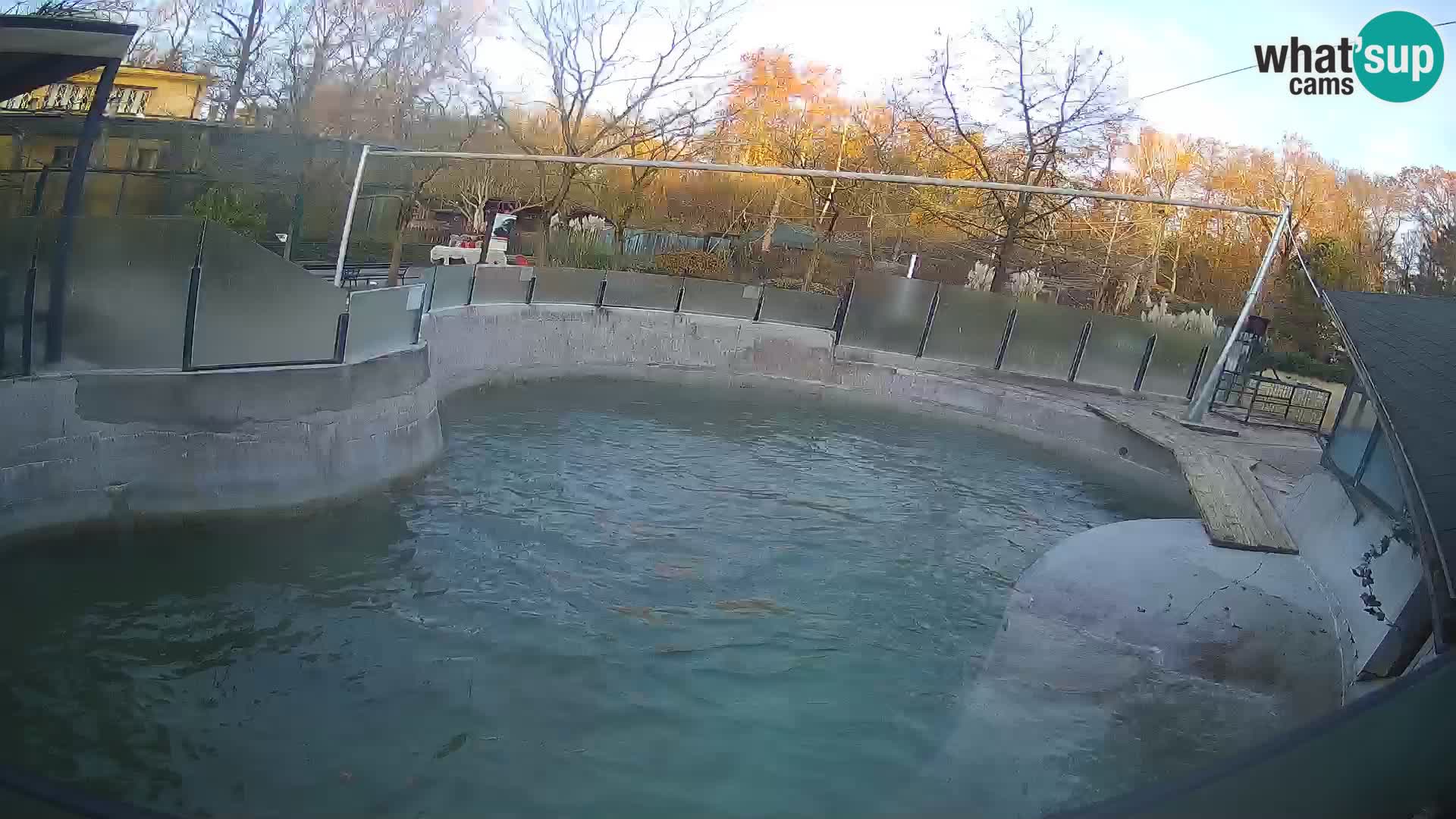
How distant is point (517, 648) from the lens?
8.07 meters

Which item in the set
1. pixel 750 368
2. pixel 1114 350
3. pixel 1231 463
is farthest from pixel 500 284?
pixel 1231 463

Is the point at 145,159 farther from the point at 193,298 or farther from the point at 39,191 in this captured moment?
the point at 193,298

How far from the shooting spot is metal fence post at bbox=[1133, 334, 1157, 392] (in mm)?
20938

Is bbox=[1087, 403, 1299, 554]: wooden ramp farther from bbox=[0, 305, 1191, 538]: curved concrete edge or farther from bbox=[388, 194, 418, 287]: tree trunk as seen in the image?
bbox=[388, 194, 418, 287]: tree trunk

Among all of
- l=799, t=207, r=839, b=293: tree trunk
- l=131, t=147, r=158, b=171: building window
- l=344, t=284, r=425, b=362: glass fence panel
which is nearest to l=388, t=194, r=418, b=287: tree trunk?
l=344, t=284, r=425, b=362: glass fence panel

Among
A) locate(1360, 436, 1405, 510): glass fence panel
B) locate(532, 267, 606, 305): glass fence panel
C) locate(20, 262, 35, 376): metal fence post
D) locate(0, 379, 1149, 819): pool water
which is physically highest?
locate(1360, 436, 1405, 510): glass fence panel

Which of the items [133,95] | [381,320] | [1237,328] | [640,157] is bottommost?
[381,320]

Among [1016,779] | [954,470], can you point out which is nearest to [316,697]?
[1016,779]

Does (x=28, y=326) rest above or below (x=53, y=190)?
below

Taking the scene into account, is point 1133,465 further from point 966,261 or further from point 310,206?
point 966,261

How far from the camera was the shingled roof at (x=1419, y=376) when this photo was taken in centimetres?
472

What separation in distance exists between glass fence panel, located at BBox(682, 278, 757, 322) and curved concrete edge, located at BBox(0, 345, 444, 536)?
11.2 m

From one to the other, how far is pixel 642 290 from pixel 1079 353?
936 centimetres

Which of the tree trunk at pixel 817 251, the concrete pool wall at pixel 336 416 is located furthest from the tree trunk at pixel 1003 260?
the concrete pool wall at pixel 336 416
